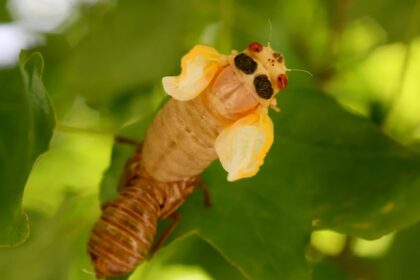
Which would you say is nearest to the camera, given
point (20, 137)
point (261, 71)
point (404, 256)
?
point (261, 71)

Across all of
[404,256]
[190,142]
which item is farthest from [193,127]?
[404,256]

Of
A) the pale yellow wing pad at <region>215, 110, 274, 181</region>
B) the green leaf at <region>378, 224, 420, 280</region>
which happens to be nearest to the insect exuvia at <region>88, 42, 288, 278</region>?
the pale yellow wing pad at <region>215, 110, 274, 181</region>

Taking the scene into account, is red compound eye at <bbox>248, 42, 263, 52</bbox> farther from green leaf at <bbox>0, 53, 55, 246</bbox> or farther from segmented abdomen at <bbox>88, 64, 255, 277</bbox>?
green leaf at <bbox>0, 53, 55, 246</bbox>

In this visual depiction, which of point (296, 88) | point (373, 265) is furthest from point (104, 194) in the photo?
point (373, 265)

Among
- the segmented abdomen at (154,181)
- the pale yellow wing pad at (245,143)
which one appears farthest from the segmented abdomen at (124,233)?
the pale yellow wing pad at (245,143)

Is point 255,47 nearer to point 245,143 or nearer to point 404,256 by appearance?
point 245,143

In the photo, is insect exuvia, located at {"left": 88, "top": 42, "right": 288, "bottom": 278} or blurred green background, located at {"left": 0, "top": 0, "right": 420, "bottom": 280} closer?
insect exuvia, located at {"left": 88, "top": 42, "right": 288, "bottom": 278}
